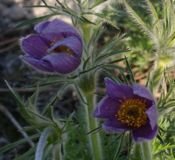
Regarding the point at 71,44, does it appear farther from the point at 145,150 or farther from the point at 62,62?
the point at 145,150

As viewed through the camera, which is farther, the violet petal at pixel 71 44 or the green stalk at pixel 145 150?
the green stalk at pixel 145 150

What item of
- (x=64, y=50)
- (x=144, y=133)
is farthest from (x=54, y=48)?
(x=144, y=133)

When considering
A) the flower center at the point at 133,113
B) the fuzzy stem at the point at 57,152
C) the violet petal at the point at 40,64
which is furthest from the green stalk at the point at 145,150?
the violet petal at the point at 40,64

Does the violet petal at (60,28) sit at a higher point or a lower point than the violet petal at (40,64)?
higher

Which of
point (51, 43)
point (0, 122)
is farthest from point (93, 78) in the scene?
point (0, 122)

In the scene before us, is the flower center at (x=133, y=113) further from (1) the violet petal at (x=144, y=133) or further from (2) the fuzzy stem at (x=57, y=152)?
(2) the fuzzy stem at (x=57, y=152)

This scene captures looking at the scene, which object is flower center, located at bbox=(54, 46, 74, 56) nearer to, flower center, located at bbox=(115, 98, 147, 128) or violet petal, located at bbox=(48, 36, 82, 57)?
violet petal, located at bbox=(48, 36, 82, 57)

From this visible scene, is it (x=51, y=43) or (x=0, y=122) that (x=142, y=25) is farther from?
(x=0, y=122)
